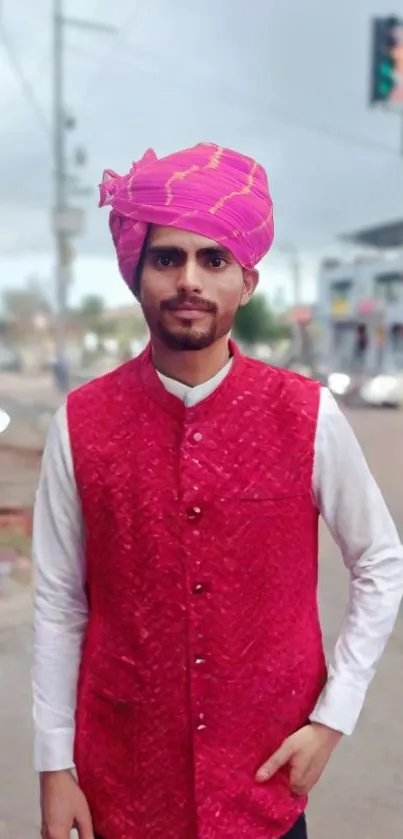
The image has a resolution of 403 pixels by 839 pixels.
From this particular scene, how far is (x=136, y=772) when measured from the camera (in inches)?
41.7

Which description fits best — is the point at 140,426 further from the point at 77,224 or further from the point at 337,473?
the point at 77,224

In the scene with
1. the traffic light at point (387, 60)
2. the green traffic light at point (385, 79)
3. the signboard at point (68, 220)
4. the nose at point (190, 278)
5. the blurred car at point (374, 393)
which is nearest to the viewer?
the nose at point (190, 278)

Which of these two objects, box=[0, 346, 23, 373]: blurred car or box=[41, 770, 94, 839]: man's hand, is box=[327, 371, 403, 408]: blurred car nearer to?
box=[0, 346, 23, 373]: blurred car

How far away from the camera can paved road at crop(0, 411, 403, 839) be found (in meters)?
2.19

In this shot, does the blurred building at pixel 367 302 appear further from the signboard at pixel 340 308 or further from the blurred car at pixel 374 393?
the blurred car at pixel 374 393

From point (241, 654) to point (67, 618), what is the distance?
0.23 metres

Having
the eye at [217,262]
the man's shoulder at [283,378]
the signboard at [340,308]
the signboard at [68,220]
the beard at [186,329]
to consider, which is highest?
the signboard at [340,308]

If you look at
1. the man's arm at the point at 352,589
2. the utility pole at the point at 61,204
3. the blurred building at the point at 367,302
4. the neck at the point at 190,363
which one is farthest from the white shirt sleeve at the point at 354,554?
the blurred building at the point at 367,302

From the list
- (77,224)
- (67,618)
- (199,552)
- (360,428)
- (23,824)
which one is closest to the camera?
(199,552)

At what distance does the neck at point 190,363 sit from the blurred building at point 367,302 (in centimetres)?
2210

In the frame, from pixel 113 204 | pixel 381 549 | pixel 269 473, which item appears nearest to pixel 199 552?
pixel 269 473

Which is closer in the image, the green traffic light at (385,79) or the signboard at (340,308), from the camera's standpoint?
the green traffic light at (385,79)

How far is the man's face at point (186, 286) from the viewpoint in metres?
0.97

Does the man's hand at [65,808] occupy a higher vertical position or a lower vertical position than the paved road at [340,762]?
higher
